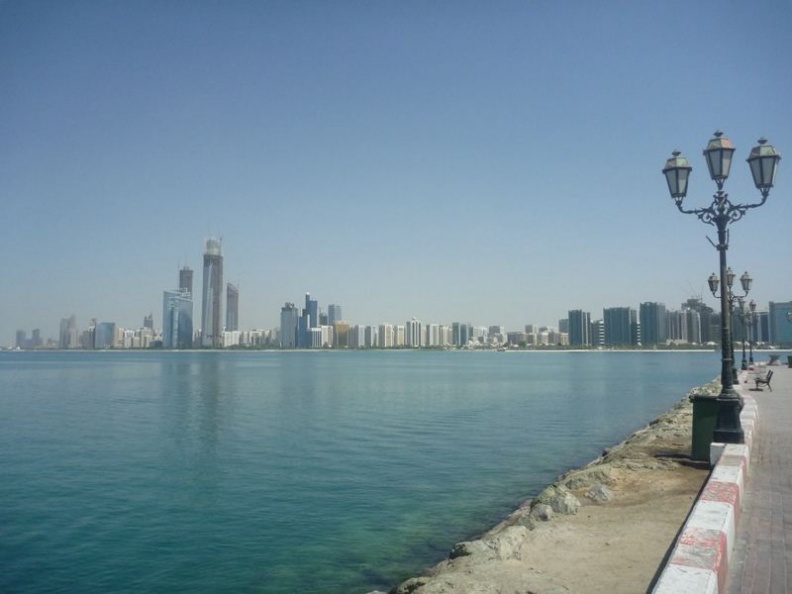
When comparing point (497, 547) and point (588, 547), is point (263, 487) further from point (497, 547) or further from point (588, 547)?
point (588, 547)

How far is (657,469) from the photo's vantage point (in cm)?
1239

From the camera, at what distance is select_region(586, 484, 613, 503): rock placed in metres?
10.8

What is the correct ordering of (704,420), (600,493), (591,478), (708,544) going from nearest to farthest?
1. (708,544)
2. (600,493)
3. (704,420)
4. (591,478)

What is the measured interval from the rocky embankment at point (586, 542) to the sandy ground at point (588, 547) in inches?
0.4

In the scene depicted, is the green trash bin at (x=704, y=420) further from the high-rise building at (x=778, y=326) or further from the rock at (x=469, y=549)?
the high-rise building at (x=778, y=326)

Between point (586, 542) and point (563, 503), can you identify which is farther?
point (563, 503)

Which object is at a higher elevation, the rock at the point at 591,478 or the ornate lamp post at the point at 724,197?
the ornate lamp post at the point at 724,197

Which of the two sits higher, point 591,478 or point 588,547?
point 588,547

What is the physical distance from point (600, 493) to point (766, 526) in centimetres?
421

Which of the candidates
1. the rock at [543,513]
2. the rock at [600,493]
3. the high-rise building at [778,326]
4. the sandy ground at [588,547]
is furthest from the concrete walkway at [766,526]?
the high-rise building at [778,326]

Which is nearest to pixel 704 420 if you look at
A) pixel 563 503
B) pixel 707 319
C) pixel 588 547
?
pixel 563 503

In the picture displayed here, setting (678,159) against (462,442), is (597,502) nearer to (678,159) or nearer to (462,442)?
(678,159)

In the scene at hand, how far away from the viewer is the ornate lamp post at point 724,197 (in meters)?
10.7

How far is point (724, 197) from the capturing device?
38.5ft
